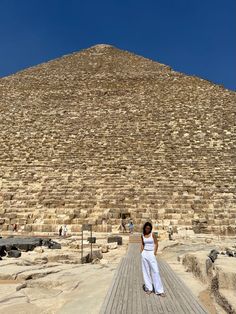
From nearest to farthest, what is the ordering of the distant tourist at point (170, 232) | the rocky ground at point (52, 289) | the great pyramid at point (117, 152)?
the rocky ground at point (52, 289)
the distant tourist at point (170, 232)
the great pyramid at point (117, 152)

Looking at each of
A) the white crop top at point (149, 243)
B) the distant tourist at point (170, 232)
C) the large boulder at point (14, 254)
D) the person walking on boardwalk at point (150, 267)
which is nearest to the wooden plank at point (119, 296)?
the person walking on boardwalk at point (150, 267)

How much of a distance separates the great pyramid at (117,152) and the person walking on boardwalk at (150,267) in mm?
9969

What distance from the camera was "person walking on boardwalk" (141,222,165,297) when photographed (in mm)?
3846

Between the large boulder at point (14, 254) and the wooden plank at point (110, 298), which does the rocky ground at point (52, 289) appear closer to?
the wooden plank at point (110, 298)

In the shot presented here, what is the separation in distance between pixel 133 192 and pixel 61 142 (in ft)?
21.5

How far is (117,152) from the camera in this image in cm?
1922

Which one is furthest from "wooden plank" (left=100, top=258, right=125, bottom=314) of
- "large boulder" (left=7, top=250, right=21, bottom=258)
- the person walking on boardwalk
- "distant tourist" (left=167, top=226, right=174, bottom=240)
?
"distant tourist" (left=167, top=226, right=174, bottom=240)

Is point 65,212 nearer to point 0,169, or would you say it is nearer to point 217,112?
point 0,169

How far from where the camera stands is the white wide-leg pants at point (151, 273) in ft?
12.6

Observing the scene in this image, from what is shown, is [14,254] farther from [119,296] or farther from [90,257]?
[119,296]

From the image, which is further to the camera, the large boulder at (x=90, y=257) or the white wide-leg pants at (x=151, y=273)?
the large boulder at (x=90, y=257)

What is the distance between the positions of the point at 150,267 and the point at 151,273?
0.09 meters

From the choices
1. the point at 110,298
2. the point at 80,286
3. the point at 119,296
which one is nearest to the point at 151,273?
the point at 119,296

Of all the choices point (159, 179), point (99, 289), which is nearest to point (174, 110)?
point (159, 179)
